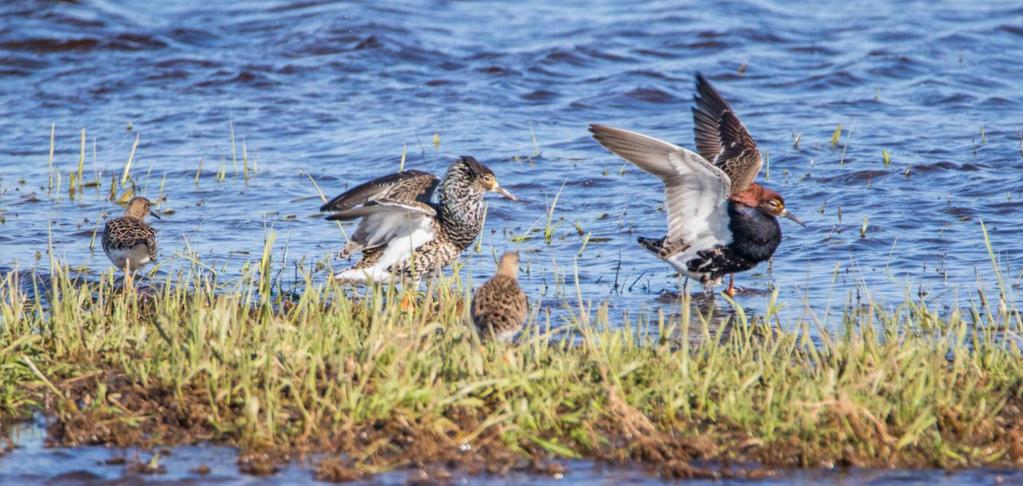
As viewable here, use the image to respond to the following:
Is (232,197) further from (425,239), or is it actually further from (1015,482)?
(1015,482)

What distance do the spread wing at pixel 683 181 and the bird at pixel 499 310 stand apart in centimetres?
209

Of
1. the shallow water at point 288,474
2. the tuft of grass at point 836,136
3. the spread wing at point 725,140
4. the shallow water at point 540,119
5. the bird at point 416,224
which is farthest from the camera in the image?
the tuft of grass at point 836,136

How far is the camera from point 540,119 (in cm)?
1447

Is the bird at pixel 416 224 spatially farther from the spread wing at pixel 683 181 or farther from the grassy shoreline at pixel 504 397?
the grassy shoreline at pixel 504 397

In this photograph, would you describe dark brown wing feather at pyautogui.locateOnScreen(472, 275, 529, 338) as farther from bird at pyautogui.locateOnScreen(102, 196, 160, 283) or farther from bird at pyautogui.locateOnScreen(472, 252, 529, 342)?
bird at pyautogui.locateOnScreen(102, 196, 160, 283)

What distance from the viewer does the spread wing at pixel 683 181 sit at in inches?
319

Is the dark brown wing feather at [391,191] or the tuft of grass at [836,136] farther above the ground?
the dark brown wing feather at [391,191]

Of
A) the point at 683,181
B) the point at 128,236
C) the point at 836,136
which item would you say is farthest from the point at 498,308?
the point at 836,136

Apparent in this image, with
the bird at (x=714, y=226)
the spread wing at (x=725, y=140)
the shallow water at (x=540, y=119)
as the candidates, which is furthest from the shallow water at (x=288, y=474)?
the spread wing at (x=725, y=140)

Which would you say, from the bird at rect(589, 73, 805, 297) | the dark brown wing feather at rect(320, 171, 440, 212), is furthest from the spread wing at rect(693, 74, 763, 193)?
the dark brown wing feather at rect(320, 171, 440, 212)

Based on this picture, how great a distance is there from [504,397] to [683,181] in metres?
3.73

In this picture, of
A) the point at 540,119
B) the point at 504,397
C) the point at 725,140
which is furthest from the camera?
the point at 540,119

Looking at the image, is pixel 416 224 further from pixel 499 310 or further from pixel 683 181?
pixel 499 310

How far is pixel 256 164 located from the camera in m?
12.3
